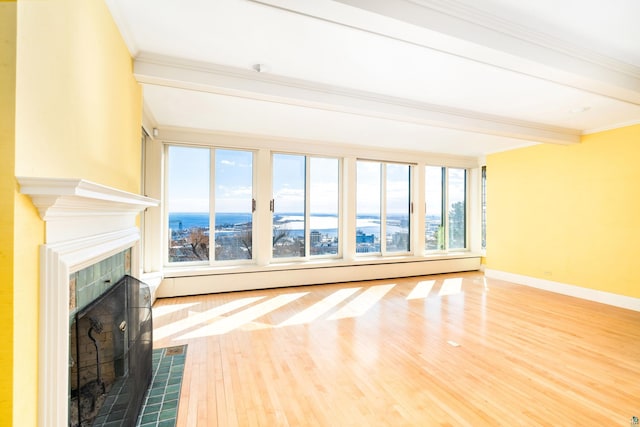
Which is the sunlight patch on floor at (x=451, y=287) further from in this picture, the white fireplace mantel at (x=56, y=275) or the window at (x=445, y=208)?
the white fireplace mantel at (x=56, y=275)

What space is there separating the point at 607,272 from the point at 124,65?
672cm

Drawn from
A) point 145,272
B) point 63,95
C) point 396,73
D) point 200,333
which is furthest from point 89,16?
point 145,272

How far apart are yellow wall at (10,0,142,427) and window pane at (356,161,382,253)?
479 centimetres

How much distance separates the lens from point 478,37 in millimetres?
2084

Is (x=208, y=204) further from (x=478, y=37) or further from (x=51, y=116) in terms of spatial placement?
(x=478, y=37)

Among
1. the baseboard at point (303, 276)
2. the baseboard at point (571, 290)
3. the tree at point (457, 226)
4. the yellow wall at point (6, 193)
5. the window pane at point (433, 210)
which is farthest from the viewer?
the tree at point (457, 226)

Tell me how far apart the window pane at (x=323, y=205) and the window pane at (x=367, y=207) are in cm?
49

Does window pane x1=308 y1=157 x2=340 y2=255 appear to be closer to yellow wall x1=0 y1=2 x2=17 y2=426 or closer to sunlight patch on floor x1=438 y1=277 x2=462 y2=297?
sunlight patch on floor x1=438 y1=277 x2=462 y2=297

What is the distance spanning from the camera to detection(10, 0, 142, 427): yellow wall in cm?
99

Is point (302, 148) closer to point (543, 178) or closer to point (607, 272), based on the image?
point (543, 178)

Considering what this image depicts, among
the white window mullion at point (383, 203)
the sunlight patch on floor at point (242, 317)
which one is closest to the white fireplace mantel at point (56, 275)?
the sunlight patch on floor at point (242, 317)

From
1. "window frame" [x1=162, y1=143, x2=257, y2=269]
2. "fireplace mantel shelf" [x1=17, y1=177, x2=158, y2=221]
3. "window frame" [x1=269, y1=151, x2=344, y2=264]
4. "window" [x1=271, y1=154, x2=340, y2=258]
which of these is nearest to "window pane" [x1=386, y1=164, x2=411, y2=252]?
"window frame" [x1=269, y1=151, x2=344, y2=264]

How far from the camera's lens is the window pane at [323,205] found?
5.89 m

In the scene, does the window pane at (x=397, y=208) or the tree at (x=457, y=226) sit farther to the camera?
the tree at (x=457, y=226)
